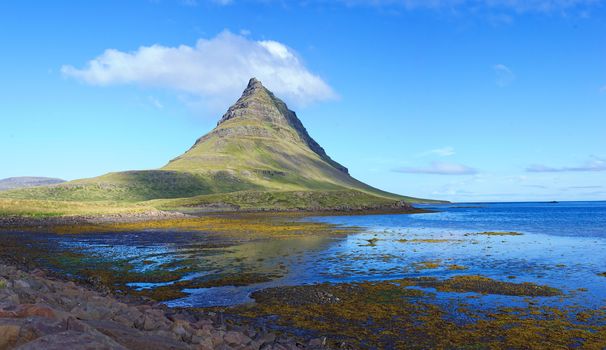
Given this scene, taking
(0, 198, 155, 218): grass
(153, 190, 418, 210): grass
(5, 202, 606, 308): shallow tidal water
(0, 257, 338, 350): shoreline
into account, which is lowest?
(5, 202, 606, 308): shallow tidal water

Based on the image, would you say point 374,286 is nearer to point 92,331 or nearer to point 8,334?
point 92,331

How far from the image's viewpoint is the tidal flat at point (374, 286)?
633 inches

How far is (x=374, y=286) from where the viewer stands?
24078mm

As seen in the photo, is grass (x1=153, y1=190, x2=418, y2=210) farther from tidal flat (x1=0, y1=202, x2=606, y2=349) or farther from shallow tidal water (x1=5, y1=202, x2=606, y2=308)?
tidal flat (x1=0, y1=202, x2=606, y2=349)

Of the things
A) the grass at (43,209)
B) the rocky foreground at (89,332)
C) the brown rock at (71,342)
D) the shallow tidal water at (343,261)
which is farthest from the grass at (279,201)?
the brown rock at (71,342)

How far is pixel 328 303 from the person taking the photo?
65.8ft

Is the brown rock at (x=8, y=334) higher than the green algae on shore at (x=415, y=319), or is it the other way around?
the brown rock at (x=8, y=334)

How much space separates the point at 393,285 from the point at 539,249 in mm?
29026

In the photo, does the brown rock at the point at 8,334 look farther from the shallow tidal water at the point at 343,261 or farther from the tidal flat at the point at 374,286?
the shallow tidal water at the point at 343,261

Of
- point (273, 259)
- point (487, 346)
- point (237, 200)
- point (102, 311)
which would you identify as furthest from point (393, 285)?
point (237, 200)

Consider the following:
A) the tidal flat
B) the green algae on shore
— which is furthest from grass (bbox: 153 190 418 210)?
the green algae on shore

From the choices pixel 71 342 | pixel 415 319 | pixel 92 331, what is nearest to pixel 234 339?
pixel 92 331

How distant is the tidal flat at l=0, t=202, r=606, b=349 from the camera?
16.1 m

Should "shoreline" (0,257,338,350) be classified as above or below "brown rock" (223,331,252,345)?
above
